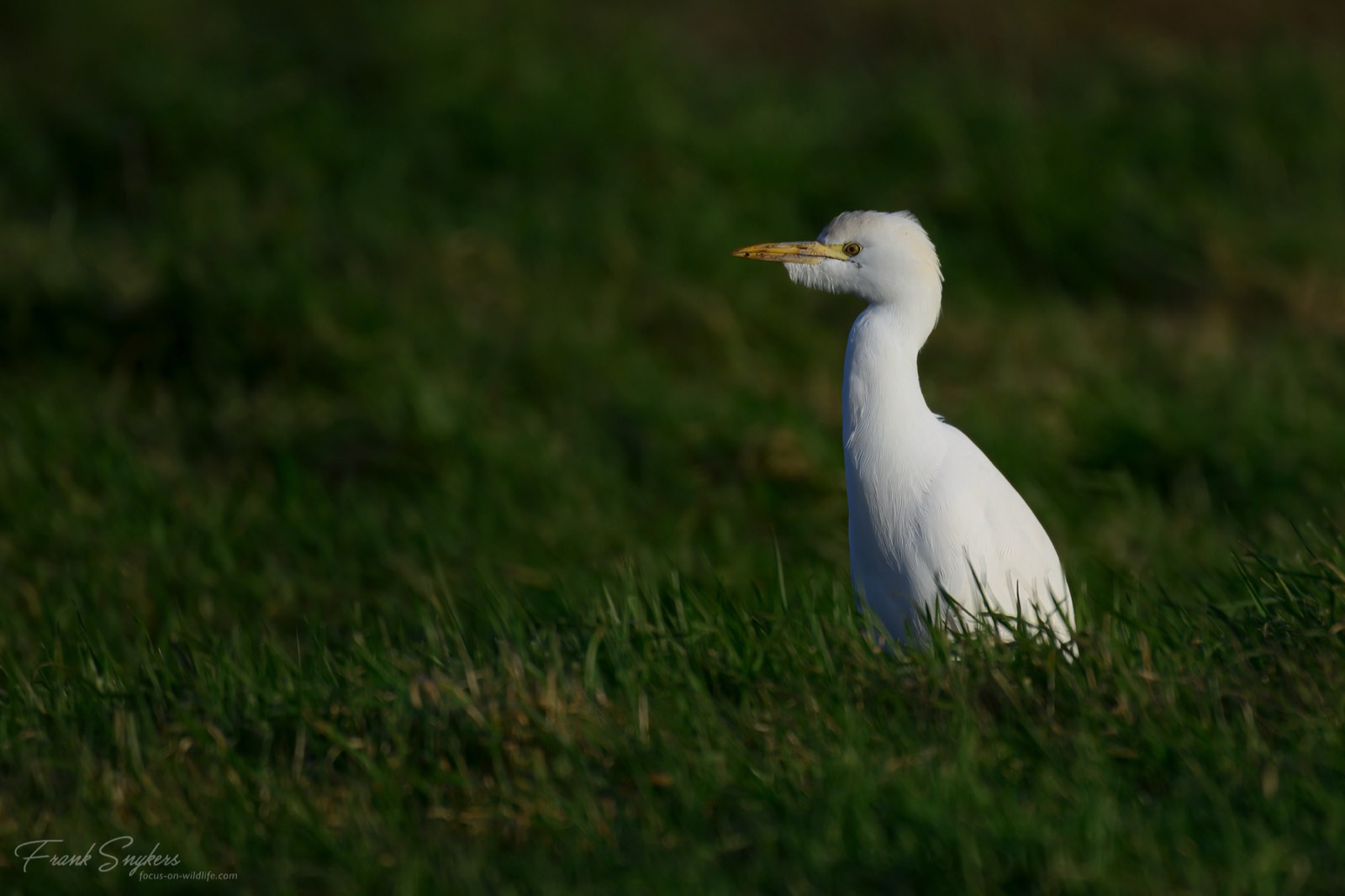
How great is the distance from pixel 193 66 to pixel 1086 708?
7.89 meters

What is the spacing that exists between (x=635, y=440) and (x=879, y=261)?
2.79 m

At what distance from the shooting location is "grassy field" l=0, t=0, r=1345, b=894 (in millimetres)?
2723

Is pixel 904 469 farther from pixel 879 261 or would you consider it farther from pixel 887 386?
pixel 879 261

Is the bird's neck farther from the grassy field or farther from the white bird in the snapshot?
the grassy field

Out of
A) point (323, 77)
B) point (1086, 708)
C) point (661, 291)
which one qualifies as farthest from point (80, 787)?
point (323, 77)

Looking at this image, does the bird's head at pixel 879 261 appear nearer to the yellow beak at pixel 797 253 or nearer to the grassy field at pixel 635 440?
the yellow beak at pixel 797 253

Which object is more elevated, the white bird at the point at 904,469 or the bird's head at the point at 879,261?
the bird's head at the point at 879,261

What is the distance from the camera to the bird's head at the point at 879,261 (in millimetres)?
3713

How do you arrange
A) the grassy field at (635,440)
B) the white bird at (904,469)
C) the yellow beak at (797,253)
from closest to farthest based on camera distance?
the grassy field at (635,440) < the white bird at (904,469) < the yellow beak at (797,253)

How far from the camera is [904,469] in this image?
3652mm

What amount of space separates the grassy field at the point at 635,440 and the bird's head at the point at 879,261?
71cm

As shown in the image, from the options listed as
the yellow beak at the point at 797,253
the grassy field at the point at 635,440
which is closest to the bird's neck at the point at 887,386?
the yellow beak at the point at 797,253

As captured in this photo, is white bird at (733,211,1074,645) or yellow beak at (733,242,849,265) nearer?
white bird at (733,211,1074,645)

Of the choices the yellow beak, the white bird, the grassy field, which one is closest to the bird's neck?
the white bird
